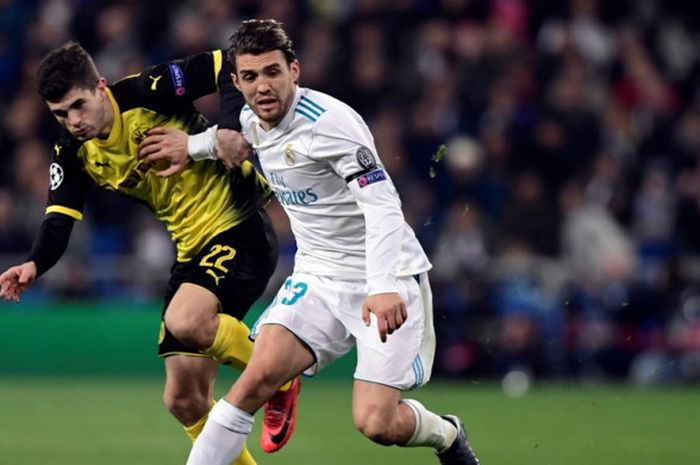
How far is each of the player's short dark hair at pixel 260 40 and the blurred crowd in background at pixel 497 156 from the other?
7192 millimetres

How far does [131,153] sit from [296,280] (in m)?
1.10

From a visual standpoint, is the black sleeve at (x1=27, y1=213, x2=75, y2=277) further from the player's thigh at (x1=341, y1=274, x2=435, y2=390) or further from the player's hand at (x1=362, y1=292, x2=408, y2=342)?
the player's hand at (x1=362, y1=292, x2=408, y2=342)

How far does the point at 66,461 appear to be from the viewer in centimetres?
891

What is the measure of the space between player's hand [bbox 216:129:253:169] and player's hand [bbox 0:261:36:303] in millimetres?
1081

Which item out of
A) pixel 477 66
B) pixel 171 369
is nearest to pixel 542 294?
pixel 477 66

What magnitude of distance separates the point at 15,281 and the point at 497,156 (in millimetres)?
8091

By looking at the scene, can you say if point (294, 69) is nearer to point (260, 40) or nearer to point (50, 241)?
point (260, 40)

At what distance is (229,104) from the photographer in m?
7.21

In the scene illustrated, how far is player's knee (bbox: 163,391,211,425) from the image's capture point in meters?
7.48

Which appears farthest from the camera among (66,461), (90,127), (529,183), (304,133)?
(529,183)

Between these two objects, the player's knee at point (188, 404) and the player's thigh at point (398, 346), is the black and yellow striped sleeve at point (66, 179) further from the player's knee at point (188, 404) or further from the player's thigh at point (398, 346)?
the player's thigh at point (398, 346)

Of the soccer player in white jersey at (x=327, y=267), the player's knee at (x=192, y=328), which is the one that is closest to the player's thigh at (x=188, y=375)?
the player's knee at (x=192, y=328)

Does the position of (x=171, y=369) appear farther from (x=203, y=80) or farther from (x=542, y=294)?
(x=542, y=294)

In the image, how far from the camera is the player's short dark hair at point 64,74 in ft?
23.5
